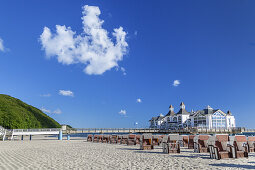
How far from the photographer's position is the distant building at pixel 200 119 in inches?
3027

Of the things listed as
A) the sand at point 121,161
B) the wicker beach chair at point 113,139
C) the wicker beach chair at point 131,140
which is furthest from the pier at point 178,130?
the sand at point 121,161

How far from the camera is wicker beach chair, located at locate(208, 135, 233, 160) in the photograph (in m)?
9.23

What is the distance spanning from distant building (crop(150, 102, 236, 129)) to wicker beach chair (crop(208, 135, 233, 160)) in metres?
71.2

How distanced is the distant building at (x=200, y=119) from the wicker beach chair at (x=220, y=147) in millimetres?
71158

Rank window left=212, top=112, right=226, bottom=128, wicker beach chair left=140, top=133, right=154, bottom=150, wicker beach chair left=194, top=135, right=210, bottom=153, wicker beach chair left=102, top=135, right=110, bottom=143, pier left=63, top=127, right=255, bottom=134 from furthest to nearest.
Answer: window left=212, top=112, right=226, bottom=128 → pier left=63, top=127, right=255, bottom=134 → wicker beach chair left=102, top=135, right=110, bottom=143 → wicker beach chair left=140, top=133, right=154, bottom=150 → wicker beach chair left=194, top=135, right=210, bottom=153

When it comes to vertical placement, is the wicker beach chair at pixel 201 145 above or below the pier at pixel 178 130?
above

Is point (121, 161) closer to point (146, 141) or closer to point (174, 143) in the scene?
point (174, 143)

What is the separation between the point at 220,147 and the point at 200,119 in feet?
244

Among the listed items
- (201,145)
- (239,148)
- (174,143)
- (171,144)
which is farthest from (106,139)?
(239,148)

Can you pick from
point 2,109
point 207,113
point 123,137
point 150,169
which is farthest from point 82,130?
point 150,169

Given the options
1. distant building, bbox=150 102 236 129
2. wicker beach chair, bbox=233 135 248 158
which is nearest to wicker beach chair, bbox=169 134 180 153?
wicker beach chair, bbox=233 135 248 158

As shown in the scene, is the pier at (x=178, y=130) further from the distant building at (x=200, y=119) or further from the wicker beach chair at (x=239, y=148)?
the wicker beach chair at (x=239, y=148)

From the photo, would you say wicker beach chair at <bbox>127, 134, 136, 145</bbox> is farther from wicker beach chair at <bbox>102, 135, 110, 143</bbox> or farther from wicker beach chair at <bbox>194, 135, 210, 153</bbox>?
wicker beach chair at <bbox>194, 135, 210, 153</bbox>

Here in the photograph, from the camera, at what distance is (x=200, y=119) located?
79500 millimetres
